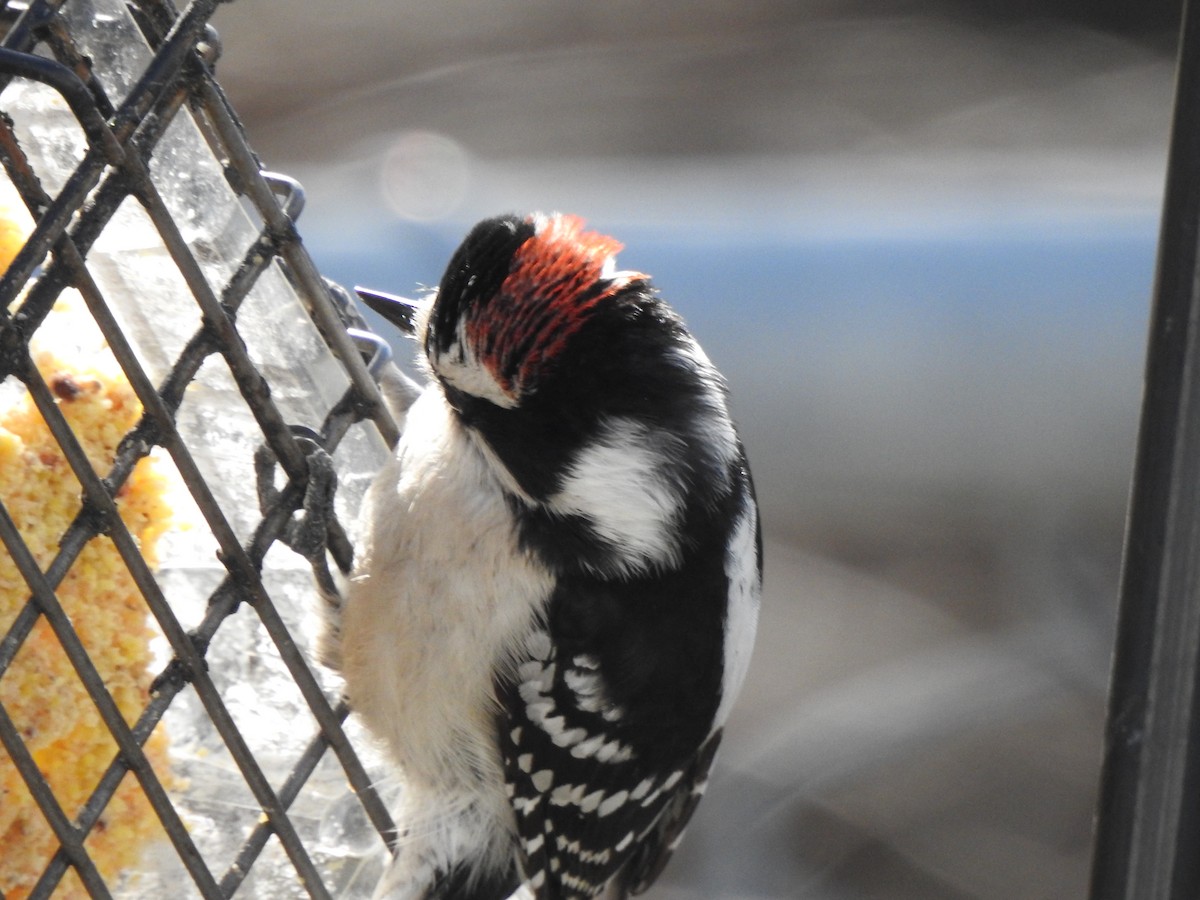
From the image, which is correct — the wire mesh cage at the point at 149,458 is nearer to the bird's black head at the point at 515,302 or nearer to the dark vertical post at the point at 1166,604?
the bird's black head at the point at 515,302

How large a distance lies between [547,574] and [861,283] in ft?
4.95

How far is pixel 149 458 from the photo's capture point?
3.46 ft

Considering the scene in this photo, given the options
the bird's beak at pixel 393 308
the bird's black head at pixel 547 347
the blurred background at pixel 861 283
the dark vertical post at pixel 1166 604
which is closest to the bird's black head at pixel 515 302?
the bird's black head at pixel 547 347

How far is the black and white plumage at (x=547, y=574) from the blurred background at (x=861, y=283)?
51.3 inches

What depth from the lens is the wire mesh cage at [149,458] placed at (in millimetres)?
881

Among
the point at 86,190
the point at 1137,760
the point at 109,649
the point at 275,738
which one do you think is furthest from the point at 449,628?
the point at 1137,760

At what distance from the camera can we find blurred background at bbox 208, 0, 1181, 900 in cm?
253

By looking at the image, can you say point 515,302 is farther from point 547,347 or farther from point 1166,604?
point 1166,604

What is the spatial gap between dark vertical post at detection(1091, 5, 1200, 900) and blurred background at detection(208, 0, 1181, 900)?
173cm

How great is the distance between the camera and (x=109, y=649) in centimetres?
101

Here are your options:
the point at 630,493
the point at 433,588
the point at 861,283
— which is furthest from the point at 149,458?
the point at 861,283

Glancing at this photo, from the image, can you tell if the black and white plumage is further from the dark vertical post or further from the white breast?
the dark vertical post

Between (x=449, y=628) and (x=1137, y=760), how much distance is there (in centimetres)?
61

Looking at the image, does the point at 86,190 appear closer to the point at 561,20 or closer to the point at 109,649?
the point at 109,649
